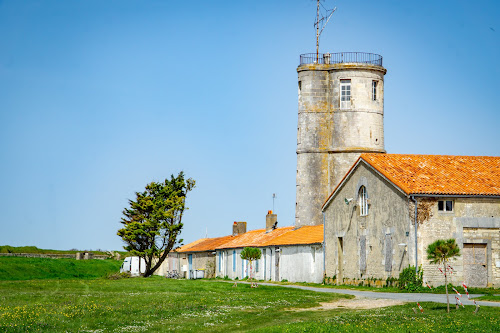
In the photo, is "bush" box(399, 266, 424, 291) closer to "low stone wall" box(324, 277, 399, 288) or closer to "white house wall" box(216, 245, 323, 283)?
"low stone wall" box(324, 277, 399, 288)

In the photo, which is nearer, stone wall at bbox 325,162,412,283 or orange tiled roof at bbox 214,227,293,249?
stone wall at bbox 325,162,412,283

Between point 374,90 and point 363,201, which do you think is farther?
point 374,90

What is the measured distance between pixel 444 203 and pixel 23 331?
24500 millimetres

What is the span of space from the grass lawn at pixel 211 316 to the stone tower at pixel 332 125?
29073 millimetres

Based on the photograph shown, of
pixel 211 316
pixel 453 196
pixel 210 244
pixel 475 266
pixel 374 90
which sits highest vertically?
pixel 374 90

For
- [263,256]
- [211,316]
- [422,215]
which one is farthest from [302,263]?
[211,316]

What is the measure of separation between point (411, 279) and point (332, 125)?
2501 centimetres

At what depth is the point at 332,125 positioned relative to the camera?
6116cm

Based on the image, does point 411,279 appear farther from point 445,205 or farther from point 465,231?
point 445,205

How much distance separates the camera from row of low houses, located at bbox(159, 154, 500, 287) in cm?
3847

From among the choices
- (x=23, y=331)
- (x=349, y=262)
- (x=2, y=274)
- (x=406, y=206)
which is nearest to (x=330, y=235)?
(x=349, y=262)

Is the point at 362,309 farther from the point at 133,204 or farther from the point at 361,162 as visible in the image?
the point at 133,204

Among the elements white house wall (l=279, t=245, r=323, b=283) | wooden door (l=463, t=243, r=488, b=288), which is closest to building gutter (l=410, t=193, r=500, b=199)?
wooden door (l=463, t=243, r=488, b=288)

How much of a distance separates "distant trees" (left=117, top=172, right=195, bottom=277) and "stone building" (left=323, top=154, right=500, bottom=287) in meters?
18.6
